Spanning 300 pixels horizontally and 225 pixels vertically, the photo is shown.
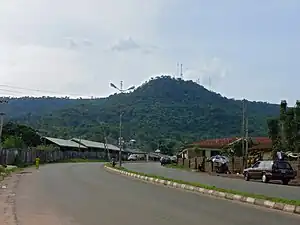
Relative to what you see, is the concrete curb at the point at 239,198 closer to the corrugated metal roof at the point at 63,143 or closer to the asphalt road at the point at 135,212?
the asphalt road at the point at 135,212

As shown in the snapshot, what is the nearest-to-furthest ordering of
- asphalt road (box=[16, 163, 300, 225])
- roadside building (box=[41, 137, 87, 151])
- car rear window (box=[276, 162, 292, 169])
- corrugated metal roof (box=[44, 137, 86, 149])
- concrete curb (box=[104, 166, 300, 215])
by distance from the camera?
asphalt road (box=[16, 163, 300, 225]) < concrete curb (box=[104, 166, 300, 215]) < car rear window (box=[276, 162, 292, 169]) < roadside building (box=[41, 137, 87, 151]) < corrugated metal roof (box=[44, 137, 86, 149])

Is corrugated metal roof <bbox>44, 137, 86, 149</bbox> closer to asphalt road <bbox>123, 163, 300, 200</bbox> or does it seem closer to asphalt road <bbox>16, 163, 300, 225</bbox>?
asphalt road <bbox>123, 163, 300, 200</bbox>

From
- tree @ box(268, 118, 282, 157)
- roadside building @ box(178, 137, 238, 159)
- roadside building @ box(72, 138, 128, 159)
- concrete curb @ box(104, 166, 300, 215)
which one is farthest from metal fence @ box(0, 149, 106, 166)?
concrete curb @ box(104, 166, 300, 215)

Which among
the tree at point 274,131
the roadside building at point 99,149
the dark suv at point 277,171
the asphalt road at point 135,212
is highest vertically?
the tree at point 274,131

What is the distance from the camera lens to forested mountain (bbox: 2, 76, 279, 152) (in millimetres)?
122750

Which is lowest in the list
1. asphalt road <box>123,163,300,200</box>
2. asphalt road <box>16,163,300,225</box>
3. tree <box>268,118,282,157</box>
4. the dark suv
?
asphalt road <box>16,163,300,225</box>

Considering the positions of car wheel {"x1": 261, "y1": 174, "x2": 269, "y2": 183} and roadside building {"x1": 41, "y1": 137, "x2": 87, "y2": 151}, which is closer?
car wheel {"x1": 261, "y1": 174, "x2": 269, "y2": 183}

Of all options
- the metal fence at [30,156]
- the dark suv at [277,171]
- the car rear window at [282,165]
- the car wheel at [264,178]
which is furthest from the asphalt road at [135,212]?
the metal fence at [30,156]

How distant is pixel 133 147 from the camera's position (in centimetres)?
16062

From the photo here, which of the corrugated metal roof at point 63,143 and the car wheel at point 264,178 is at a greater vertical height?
the corrugated metal roof at point 63,143

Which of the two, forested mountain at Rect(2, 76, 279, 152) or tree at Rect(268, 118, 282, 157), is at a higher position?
forested mountain at Rect(2, 76, 279, 152)

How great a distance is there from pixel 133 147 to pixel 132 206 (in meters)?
142

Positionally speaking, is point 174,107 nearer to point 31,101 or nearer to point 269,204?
point 31,101

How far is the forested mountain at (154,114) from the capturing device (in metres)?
123
